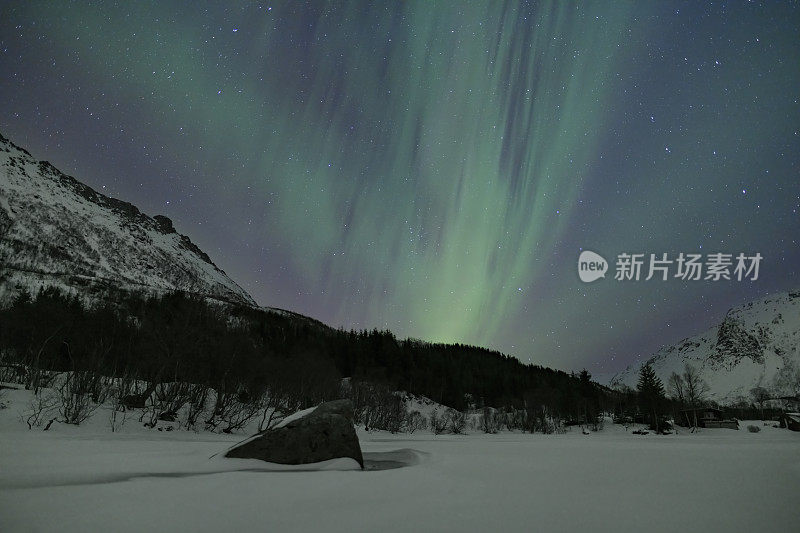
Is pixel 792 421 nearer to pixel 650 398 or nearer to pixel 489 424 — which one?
pixel 650 398

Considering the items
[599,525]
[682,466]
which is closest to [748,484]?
[682,466]

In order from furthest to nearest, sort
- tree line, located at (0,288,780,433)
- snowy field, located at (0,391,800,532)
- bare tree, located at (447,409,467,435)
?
bare tree, located at (447,409,467,435) < tree line, located at (0,288,780,433) < snowy field, located at (0,391,800,532)

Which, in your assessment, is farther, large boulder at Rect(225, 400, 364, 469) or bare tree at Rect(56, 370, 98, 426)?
bare tree at Rect(56, 370, 98, 426)

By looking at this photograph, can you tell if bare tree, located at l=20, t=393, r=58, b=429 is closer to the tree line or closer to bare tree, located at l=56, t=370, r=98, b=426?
bare tree, located at l=56, t=370, r=98, b=426

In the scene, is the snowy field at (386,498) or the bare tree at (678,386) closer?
the snowy field at (386,498)

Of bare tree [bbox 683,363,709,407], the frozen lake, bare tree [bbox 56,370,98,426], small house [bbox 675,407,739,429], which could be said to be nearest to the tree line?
bare tree [bbox 56,370,98,426]

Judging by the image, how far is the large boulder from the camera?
9633mm

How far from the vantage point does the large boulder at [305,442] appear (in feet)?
31.6

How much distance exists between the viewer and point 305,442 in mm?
10070

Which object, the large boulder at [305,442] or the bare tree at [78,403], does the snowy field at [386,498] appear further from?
the bare tree at [78,403]

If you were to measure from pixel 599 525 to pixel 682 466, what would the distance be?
693 centimetres

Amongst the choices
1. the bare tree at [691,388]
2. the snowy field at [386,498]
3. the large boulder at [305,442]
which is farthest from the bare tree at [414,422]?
the bare tree at [691,388]

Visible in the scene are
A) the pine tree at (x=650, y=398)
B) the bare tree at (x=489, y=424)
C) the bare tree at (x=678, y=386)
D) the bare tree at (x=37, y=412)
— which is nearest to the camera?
the bare tree at (x=37, y=412)

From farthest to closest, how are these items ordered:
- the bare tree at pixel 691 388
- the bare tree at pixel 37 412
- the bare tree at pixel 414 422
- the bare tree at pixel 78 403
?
the bare tree at pixel 691 388 < the bare tree at pixel 414 422 < the bare tree at pixel 78 403 < the bare tree at pixel 37 412
